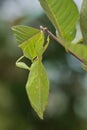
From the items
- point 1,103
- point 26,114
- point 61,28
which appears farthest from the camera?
point 26,114

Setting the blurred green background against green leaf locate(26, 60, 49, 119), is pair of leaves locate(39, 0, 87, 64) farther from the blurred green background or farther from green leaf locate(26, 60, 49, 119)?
the blurred green background

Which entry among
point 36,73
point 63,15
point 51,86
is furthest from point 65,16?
point 51,86

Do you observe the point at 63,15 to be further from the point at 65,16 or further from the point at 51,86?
the point at 51,86

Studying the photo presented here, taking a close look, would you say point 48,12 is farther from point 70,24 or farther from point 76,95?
point 76,95

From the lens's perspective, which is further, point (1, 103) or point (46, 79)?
point (1, 103)

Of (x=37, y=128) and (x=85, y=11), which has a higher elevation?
(x=85, y=11)

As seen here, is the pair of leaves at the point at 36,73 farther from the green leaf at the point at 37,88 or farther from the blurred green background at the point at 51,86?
the blurred green background at the point at 51,86

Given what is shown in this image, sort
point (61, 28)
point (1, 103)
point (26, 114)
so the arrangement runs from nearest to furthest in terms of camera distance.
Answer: point (61, 28)
point (1, 103)
point (26, 114)

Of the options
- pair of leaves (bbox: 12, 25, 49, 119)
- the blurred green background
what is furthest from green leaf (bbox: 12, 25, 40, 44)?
the blurred green background

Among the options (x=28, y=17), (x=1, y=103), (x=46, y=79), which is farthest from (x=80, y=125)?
(x=46, y=79)
